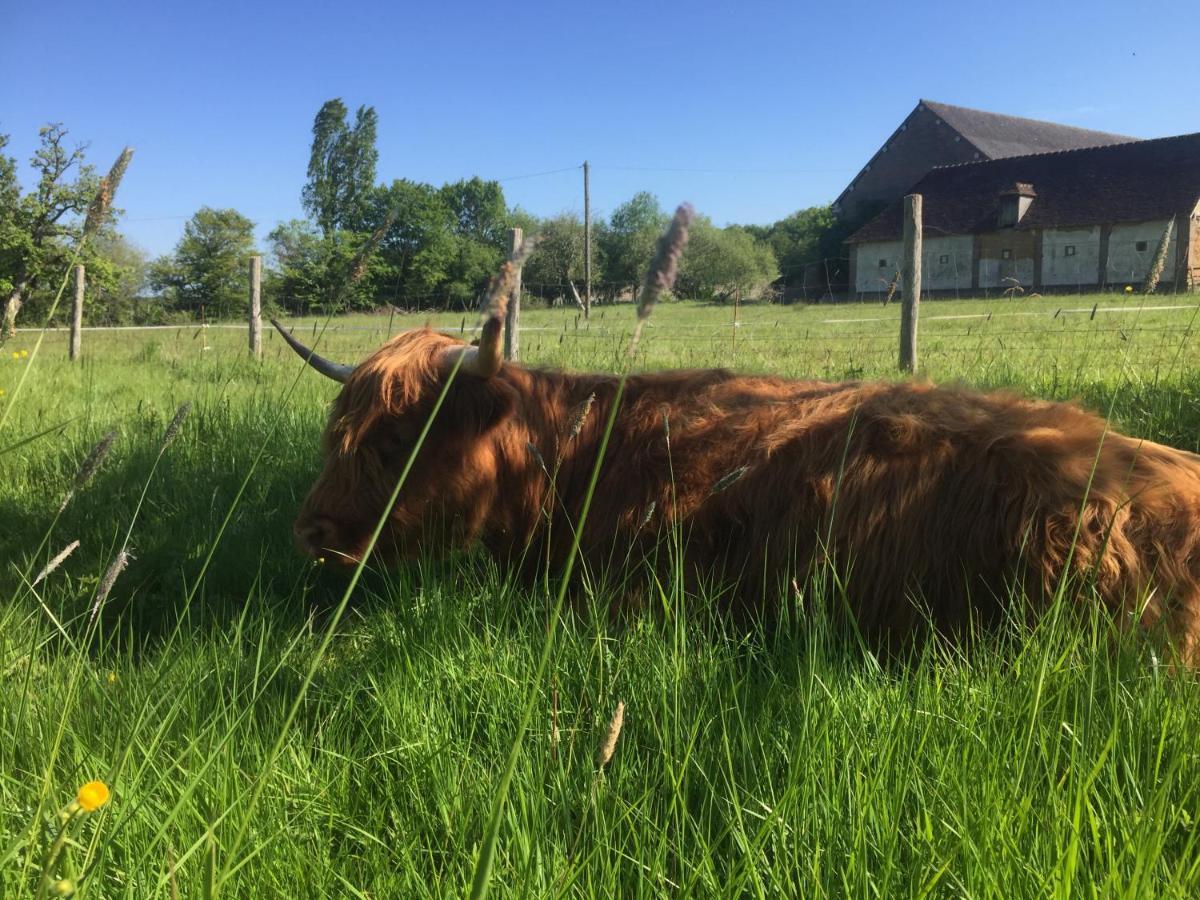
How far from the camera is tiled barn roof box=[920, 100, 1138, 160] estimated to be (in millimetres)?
60500

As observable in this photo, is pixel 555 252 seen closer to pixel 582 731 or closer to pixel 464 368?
pixel 464 368

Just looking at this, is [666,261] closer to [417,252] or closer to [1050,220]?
[417,252]

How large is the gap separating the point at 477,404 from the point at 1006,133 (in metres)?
72.5

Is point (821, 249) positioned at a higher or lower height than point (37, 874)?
higher

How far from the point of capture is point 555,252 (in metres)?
8.09

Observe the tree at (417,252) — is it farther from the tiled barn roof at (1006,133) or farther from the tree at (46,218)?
the tiled barn roof at (1006,133)

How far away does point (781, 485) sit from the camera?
9.82 feet

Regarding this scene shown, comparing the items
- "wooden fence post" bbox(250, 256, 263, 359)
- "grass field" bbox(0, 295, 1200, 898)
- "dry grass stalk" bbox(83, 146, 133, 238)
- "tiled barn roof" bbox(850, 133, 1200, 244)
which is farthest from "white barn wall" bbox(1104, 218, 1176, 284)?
"dry grass stalk" bbox(83, 146, 133, 238)

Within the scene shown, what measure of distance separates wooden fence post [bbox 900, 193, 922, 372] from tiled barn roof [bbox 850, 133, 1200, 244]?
37003mm

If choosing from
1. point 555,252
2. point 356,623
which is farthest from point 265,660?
point 555,252

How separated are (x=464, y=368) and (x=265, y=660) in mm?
1453

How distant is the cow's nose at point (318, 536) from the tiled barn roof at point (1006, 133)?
63373 mm

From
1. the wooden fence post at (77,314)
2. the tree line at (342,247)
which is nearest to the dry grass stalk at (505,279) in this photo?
the tree line at (342,247)

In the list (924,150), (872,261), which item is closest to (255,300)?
(872,261)
